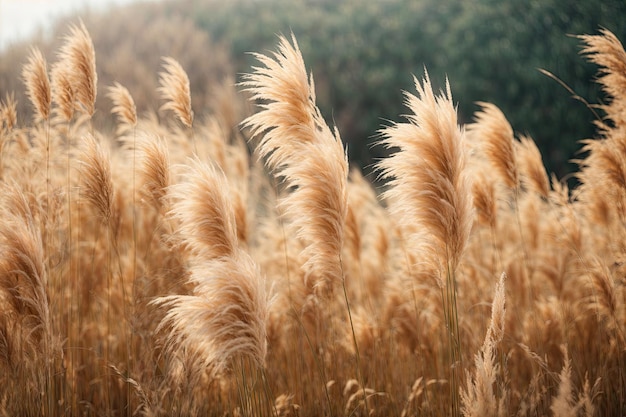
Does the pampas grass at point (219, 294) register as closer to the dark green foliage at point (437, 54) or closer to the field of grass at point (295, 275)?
the field of grass at point (295, 275)

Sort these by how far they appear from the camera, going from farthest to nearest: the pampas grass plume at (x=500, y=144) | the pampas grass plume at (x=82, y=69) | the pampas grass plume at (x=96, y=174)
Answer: the pampas grass plume at (x=500, y=144) → the pampas grass plume at (x=82, y=69) → the pampas grass plume at (x=96, y=174)

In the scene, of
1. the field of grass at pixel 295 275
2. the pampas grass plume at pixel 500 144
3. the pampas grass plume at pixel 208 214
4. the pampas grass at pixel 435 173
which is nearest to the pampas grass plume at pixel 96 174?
the field of grass at pixel 295 275

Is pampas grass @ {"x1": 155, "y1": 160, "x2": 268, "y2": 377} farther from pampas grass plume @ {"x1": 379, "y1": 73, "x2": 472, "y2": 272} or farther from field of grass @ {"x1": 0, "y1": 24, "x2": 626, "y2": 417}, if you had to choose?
A: pampas grass plume @ {"x1": 379, "y1": 73, "x2": 472, "y2": 272}

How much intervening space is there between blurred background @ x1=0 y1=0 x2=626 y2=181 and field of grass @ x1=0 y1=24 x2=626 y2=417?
22.6 ft

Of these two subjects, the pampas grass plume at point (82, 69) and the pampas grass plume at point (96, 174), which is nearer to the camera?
the pampas grass plume at point (96, 174)

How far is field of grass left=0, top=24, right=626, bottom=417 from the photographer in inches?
92.6

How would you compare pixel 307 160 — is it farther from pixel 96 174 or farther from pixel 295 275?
pixel 295 275

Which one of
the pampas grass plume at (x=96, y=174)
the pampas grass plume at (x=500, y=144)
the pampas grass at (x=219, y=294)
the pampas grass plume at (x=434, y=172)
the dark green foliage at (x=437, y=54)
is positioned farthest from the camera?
the dark green foliage at (x=437, y=54)

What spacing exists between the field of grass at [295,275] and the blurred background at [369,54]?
22.6 feet

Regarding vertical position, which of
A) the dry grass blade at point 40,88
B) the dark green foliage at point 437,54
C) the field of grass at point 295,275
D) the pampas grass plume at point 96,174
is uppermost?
the dark green foliage at point 437,54

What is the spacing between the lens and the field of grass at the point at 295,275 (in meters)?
2.35

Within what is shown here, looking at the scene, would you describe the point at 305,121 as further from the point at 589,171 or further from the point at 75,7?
the point at 75,7

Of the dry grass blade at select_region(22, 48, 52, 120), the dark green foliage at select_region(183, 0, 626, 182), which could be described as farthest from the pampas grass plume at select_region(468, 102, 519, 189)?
the dark green foliage at select_region(183, 0, 626, 182)

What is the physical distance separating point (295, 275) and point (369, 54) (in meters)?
14.0
